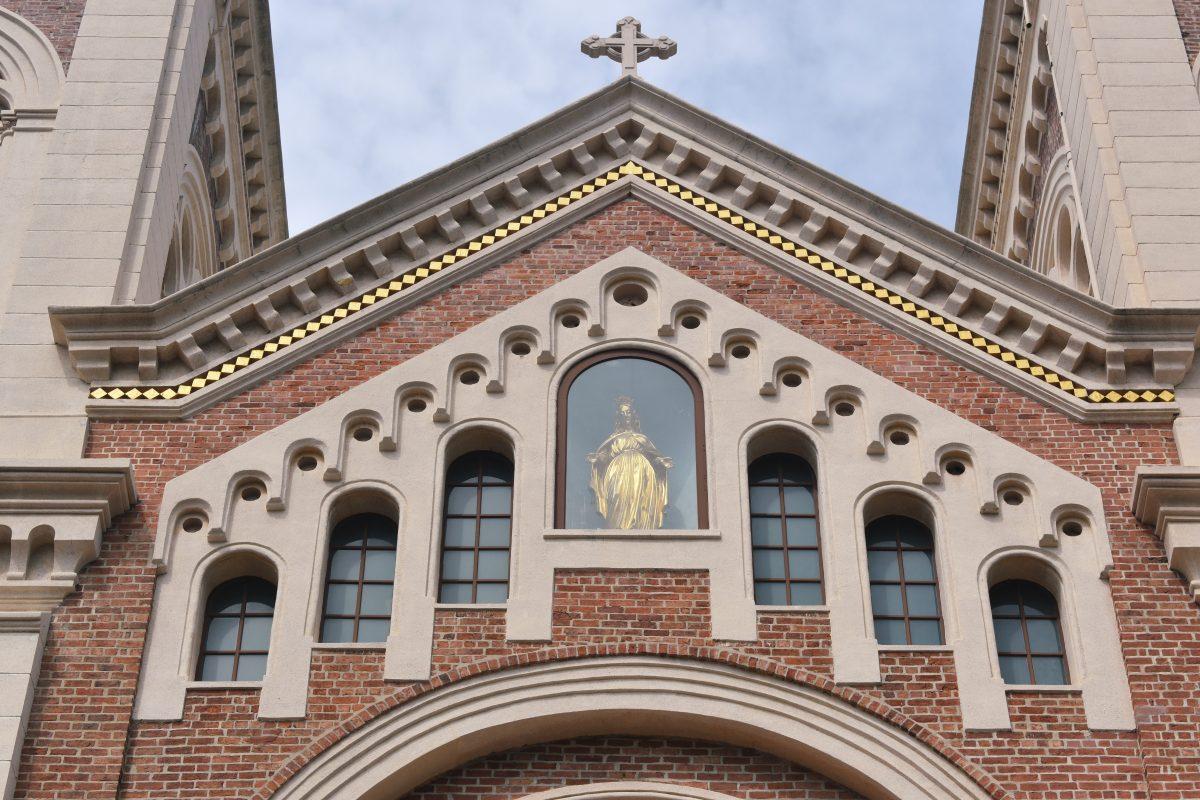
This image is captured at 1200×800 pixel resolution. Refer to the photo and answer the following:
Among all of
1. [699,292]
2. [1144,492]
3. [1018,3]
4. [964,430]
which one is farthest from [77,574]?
[1018,3]

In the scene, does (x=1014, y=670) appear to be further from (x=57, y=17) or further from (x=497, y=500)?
(x=57, y=17)

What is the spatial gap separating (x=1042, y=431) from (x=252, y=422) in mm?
7135

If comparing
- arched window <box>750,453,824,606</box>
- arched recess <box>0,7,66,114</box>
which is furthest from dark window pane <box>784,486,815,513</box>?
arched recess <box>0,7,66,114</box>

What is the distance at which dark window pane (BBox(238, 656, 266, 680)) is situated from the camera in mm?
16156

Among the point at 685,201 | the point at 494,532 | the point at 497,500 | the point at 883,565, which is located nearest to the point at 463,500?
the point at 497,500

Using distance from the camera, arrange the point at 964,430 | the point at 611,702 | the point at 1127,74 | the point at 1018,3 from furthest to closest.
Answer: the point at 1018,3
the point at 1127,74
the point at 964,430
the point at 611,702

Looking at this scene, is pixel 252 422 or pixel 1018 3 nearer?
pixel 252 422

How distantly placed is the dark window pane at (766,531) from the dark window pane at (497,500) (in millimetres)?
2146

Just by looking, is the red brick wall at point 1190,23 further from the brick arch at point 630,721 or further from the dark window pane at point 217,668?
the dark window pane at point 217,668

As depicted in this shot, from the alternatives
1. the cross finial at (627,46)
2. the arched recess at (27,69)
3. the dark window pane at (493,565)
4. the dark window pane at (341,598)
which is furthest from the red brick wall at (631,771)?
the arched recess at (27,69)

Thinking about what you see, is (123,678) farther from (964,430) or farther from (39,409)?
(964,430)

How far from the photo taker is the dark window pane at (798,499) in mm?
17266

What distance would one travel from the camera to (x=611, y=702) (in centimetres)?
1573

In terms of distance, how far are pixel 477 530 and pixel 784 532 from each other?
8.78ft
